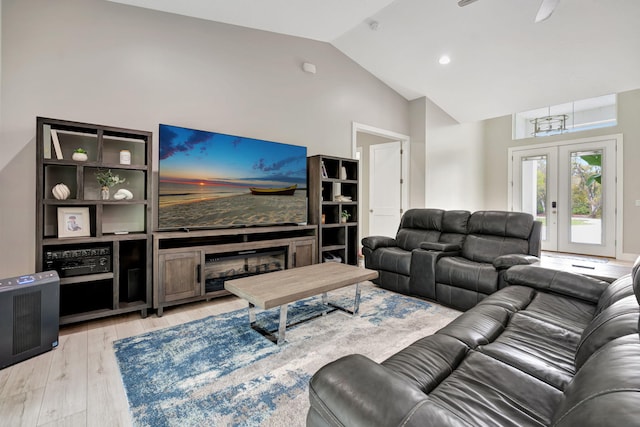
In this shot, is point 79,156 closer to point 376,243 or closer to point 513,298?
point 376,243

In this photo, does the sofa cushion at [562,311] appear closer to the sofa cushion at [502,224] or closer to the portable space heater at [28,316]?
the sofa cushion at [502,224]

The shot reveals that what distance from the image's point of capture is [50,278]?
223 cm

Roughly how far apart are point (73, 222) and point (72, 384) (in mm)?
1418

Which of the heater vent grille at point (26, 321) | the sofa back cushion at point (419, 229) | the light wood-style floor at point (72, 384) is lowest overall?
the light wood-style floor at point (72, 384)

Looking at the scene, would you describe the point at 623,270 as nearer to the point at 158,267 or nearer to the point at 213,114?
the point at 158,267

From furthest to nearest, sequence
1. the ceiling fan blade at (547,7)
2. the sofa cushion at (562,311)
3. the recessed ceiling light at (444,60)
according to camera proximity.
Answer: the recessed ceiling light at (444,60) < the ceiling fan blade at (547,7) < the sofa cushion at (562,311)

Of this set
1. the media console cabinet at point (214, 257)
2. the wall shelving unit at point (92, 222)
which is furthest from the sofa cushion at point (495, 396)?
the wall shelving unit at point (92, 222)

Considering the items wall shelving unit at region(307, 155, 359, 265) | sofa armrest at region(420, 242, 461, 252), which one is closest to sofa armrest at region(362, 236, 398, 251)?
sofa armrest at region(420, 242, 461, 252)

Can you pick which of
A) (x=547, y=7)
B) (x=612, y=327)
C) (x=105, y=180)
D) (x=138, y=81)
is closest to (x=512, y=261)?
(x=612, y=327)

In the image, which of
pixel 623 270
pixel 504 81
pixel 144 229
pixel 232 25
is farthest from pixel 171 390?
pixel 504 81

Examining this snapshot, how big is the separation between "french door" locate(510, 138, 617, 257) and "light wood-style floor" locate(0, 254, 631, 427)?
7.33 meters

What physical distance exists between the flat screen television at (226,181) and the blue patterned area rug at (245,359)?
1.12 m

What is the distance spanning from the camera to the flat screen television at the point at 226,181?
3.09 m

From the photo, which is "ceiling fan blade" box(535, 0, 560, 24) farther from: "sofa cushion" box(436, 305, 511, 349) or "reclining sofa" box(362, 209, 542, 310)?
"sofa cushion" box(436, 305, 511, 349)
